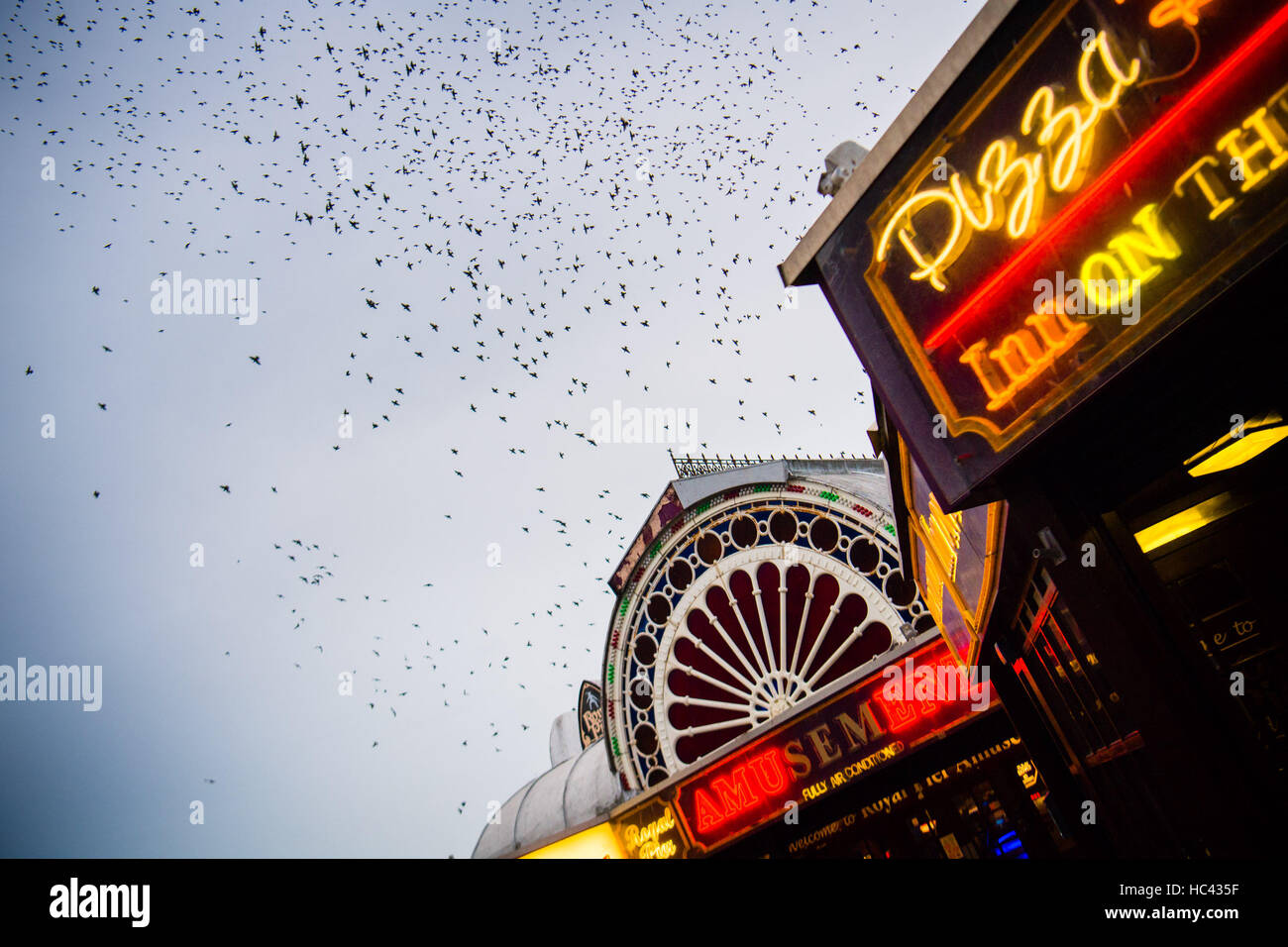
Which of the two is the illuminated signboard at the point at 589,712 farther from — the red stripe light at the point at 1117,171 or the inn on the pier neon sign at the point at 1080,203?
the red stripe light at the point at 1117,171

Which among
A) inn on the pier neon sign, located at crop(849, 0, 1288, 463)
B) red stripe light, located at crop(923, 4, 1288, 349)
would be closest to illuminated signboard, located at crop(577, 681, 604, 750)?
inn on the pier neon sign, located at crop(849, 0, 1288, 463)

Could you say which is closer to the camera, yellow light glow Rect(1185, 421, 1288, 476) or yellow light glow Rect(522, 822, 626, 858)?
yellow light glow Rect(1185, 421, 1288, 476)

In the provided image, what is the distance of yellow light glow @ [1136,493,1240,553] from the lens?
18.1ft

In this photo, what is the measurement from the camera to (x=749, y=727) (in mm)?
19438

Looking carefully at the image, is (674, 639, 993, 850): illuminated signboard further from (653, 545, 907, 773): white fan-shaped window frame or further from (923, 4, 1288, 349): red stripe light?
(923, 4, 1288, 349): red stripe light

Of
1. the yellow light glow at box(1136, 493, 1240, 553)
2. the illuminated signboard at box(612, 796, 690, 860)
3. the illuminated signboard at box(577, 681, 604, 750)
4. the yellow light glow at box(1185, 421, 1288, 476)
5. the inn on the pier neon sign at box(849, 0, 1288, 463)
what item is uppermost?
the illuminated signboard at box(577, 681, 604, 750)

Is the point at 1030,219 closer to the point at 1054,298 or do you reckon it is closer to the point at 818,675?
the point at 1054,298

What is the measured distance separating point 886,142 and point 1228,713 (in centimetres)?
430

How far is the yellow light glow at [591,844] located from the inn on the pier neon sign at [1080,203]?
18.1 meters

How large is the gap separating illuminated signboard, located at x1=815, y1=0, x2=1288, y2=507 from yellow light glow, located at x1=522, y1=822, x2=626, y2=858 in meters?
17.8

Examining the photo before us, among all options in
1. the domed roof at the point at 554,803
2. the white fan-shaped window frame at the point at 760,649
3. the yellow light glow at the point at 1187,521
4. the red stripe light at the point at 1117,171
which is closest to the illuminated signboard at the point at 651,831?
the white fan-shaped window frame at the point at 760,649

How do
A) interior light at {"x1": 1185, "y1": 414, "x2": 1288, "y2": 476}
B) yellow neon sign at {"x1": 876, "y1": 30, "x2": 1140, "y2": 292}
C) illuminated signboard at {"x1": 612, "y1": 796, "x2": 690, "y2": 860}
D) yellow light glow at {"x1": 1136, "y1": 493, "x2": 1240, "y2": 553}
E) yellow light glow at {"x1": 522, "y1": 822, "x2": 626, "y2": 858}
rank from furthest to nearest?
yellow light glow at {"x1": 522, "y1": 822, "x2": 626, "y2": 858} → illuminated signboard at {"x1": 612, "y1": 796, "x2": 690, "y2": 860} → yellow light glow at {"x1": 1136, "y1": 493, "x2": 1240, "y2": 553} → interior light at {"x1": 1185, "y1": 414, "x2": 1288, "y2": 476} → yellow neon sign at {"x1": 876, "y1": 30, "x2": 1140, "y2": 292}

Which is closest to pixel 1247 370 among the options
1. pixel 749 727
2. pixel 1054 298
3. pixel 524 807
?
pixel 1054 298

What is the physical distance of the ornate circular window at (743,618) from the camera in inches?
717
